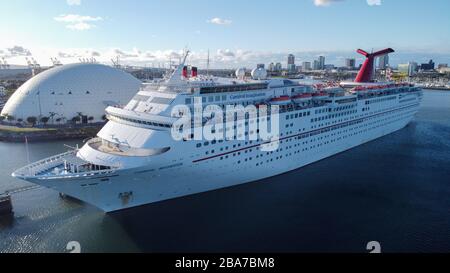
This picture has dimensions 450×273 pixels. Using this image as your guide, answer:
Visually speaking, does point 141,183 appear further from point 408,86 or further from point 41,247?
point 408,86

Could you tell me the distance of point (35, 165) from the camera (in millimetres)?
17281

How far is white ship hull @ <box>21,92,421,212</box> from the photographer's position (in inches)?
639

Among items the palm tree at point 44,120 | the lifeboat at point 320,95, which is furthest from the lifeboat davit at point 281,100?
the palm tree at point 44,120

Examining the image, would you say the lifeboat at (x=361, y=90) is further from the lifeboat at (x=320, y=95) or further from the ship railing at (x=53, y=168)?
the ship railing at (x=53, y=168)

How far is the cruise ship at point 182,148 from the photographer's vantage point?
1633 cm

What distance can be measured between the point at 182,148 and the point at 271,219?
6.06 metres

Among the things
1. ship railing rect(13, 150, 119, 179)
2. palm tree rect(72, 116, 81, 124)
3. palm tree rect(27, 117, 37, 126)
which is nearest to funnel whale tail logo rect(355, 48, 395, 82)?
ship railing rect(13, 150, 119, 179)

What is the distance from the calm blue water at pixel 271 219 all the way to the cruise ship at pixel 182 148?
3.73 ft

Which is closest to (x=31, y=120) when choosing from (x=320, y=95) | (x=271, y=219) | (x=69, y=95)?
(x=69, y=95)

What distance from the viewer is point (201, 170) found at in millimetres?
18266

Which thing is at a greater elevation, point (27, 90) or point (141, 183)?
point (27, 90)
